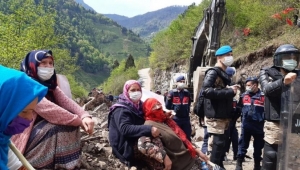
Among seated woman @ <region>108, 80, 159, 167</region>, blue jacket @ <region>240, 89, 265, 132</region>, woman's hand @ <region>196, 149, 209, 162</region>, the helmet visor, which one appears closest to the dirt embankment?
blue jacket @ <region>240, 89, 265, 132</region>

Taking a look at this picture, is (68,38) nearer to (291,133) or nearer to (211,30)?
(211,30)

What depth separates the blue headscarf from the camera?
1.40 meters

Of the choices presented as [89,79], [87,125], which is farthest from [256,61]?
[89,79]

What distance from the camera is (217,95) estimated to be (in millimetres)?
3486

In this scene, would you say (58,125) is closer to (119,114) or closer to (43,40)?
(119,114)

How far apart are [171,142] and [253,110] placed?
6.14 feet

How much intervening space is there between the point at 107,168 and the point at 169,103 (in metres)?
2.52

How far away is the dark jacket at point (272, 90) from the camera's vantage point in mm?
2979

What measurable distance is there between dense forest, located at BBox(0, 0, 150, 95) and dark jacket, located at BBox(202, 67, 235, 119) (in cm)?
1311

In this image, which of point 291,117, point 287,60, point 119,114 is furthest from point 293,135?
point 119,114

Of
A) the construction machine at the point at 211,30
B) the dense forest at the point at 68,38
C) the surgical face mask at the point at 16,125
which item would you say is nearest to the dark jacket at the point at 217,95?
the surgical face mask at the point at 16,125

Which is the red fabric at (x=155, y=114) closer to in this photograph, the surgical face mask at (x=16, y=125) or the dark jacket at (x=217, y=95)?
the dark jacket at (x=217, y=95)

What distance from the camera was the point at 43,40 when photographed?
19391 millimetres

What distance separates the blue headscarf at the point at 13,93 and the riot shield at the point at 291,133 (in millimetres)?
1883
